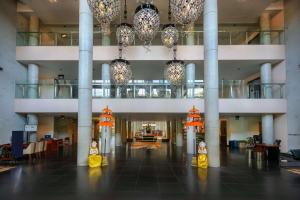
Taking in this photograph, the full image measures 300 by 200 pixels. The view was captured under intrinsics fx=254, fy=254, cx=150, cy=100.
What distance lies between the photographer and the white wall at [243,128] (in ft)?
66.9

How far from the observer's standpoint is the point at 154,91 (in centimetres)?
1480

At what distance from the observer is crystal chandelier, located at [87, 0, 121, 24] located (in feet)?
17.3

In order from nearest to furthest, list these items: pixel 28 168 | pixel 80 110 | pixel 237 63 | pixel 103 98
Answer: pixel 28 168 → pixel 80 110 → pixel 103 98 → pixel 237 63

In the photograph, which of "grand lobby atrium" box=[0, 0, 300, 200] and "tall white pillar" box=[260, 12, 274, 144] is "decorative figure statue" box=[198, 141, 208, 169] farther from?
"tall white pillar" box=[260, 12, 274, 144]

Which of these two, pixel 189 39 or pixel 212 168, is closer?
pixel 212 168

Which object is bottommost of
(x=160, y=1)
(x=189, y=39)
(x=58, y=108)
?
(x=58, y=108)

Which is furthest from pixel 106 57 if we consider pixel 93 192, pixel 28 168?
pixel 93 192

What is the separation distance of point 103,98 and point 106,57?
2470 millimetres

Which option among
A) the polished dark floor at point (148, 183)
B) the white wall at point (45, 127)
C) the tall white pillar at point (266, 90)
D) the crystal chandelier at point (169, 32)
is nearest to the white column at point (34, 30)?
the white wall at point (45, 127)

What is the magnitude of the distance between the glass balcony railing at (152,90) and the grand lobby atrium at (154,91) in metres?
0.06

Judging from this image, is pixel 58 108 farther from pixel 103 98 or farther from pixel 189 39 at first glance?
pixel 189 39

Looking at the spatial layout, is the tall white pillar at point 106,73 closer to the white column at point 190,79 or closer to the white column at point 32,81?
the white column at point 32,81

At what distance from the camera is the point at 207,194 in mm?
6340

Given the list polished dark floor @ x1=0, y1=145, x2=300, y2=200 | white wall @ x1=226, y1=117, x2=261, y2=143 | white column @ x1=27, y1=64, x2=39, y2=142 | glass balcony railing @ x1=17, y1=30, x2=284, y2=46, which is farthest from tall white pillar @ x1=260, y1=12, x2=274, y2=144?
white column @ x1=27, y1=64, x2=39, y2=142
